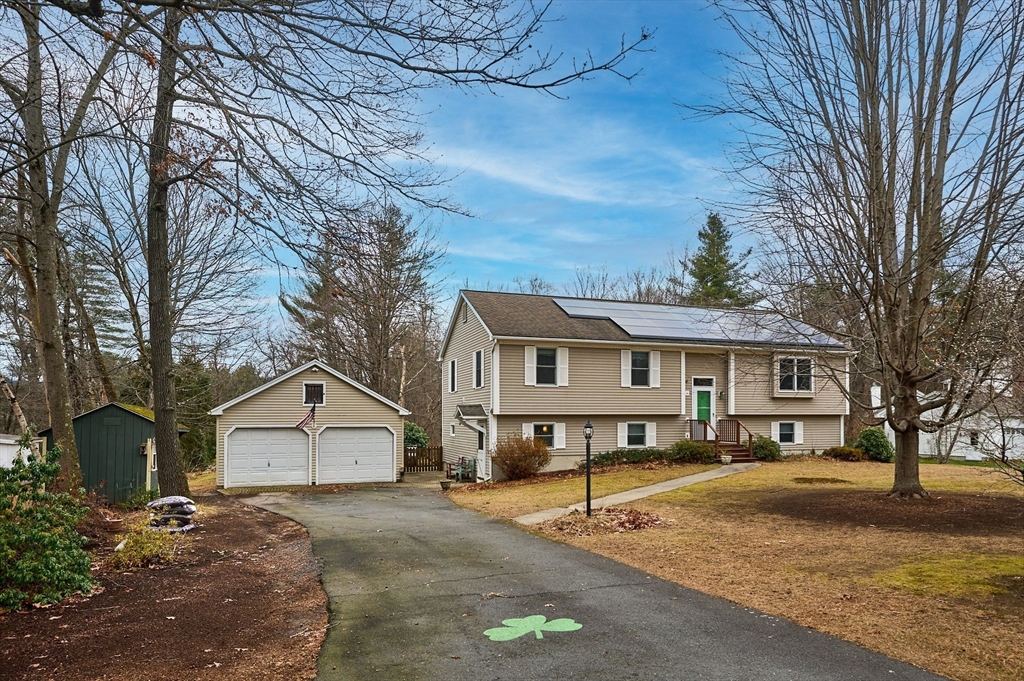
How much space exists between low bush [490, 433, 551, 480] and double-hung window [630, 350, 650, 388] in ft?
15.7

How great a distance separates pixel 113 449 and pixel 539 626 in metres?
13.5

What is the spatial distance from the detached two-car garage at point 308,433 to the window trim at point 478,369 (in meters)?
3.23

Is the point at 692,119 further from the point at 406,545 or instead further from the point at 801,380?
the point at 801,380

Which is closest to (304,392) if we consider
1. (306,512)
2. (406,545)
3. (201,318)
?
(201,318)

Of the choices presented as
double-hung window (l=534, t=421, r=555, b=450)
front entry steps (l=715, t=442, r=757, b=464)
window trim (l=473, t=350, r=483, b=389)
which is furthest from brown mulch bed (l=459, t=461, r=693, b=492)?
window trim (l=473, t=350, r=483, b=389)

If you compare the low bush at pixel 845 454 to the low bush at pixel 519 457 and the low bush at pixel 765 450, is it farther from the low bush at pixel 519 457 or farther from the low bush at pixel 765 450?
the low bush at pixel 519 457

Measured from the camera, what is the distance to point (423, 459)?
29.0 metres

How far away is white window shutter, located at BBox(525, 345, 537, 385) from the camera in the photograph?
77.8ft

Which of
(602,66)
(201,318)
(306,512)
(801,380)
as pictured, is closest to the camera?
(602,66)

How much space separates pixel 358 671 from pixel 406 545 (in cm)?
608

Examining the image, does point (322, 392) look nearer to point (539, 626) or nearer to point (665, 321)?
point (665, 321)

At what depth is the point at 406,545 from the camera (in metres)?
11.5

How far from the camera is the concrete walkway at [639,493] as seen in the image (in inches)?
568

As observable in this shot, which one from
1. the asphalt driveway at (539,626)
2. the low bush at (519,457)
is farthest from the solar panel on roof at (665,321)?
the asphalt driveway at (539,626)
